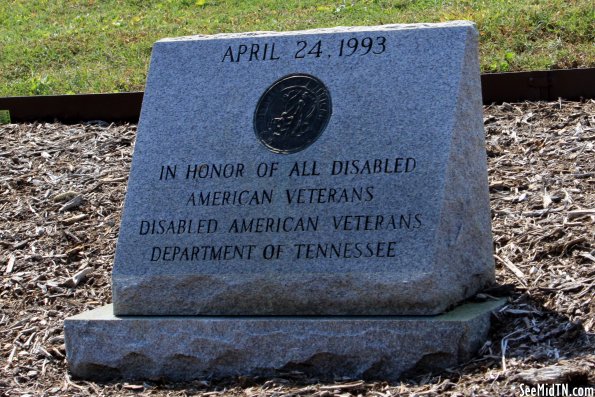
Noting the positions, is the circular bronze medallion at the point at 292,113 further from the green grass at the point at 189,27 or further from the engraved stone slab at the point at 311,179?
the green grass at the point at 189,27

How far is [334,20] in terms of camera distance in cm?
1138

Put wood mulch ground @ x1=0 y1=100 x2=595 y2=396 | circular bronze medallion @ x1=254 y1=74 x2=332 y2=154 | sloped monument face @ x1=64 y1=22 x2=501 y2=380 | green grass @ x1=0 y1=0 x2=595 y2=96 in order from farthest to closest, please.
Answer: green grass @ x1=0 y1=0 x2=595 y2=96
circular bronze medallion @ x1=254 y1=74 x2=332 y2=154
sloped monument face @ x1=64 y1=22 x2=501 y2=380
wood mulch ground @ x1=0 y1=100 x2=595 y2=396

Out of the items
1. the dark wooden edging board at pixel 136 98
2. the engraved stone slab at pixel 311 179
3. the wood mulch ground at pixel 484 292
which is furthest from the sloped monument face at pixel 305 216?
the dark wooden edging board at pixel 136 98

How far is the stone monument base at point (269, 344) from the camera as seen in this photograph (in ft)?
16.6

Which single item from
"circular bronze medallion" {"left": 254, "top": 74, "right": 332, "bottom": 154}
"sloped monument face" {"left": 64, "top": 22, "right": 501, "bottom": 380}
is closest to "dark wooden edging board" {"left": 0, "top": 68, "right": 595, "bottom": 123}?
"sloped monument face" {"left": 64, "top": 22, "right": 501, "bottom": 380}

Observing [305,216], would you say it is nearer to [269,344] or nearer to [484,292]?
[269,344]

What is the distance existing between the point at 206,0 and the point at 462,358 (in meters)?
9.12

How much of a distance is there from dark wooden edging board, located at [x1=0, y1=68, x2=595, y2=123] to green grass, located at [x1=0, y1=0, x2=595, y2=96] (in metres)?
0.53

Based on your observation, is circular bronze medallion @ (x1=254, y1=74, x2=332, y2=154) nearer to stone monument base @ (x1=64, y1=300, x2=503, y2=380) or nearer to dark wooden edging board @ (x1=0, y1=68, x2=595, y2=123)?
stone monument base @ (x1=64, y1=300, x2=503, y2=380)

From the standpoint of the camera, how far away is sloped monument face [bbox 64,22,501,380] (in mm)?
5199

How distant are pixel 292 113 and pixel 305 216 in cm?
59

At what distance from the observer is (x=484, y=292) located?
563 centimetres

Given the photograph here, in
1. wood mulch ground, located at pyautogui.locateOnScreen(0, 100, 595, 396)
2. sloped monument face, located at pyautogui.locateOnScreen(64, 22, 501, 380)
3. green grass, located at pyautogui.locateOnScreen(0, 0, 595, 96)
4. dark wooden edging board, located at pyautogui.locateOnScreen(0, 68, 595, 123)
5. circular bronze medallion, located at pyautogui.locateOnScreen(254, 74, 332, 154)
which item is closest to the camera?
wood mulch ground, located at pyautogui.locateOnScreen(0, 100, 595, 396)

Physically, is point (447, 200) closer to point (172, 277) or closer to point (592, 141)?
point (172, 277)
